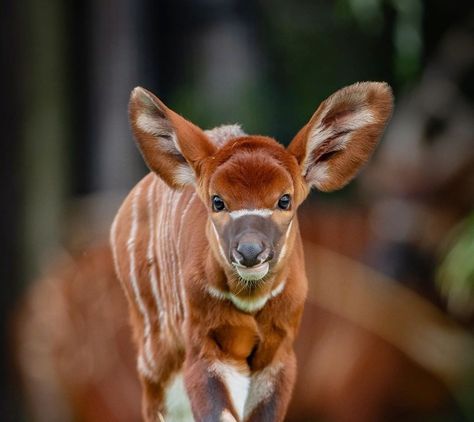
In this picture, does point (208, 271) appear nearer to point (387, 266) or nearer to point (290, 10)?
point (387, 266)

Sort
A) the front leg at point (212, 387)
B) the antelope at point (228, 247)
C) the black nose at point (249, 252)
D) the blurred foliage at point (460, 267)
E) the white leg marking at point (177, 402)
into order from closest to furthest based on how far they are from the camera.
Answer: the black nose at point (249, 252) < the antelope at point (228, 247) < the front leg at point (212, 387) < the white leg marking at point (177, 402) < the blurred foliage at point (460, 267)

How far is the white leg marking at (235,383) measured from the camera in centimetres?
427

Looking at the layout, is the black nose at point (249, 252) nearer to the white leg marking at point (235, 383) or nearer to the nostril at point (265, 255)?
the nostril at point (265, 255)

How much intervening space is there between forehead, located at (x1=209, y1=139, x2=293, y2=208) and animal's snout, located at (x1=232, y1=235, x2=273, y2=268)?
13 centimetres

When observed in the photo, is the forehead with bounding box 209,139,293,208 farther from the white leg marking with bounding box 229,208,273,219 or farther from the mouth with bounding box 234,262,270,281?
the mouth with bounding box 234,262,270,281

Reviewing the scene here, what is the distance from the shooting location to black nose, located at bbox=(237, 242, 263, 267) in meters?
3.88

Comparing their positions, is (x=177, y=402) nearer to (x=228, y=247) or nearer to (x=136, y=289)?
(x=136, y=289)

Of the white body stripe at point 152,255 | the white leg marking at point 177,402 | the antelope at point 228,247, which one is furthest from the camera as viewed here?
the white leg marking at point 177,402

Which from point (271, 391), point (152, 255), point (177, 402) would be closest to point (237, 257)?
point (271, 391)

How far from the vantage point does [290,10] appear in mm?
11000

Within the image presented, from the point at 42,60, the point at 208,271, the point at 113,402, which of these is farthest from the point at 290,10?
the point at 208,271

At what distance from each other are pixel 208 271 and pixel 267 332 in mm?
246

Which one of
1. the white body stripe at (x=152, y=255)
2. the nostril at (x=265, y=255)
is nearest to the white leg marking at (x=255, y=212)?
the nostril at (x=265, y=255)

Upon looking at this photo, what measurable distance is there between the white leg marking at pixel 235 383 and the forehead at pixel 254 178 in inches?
20.9
